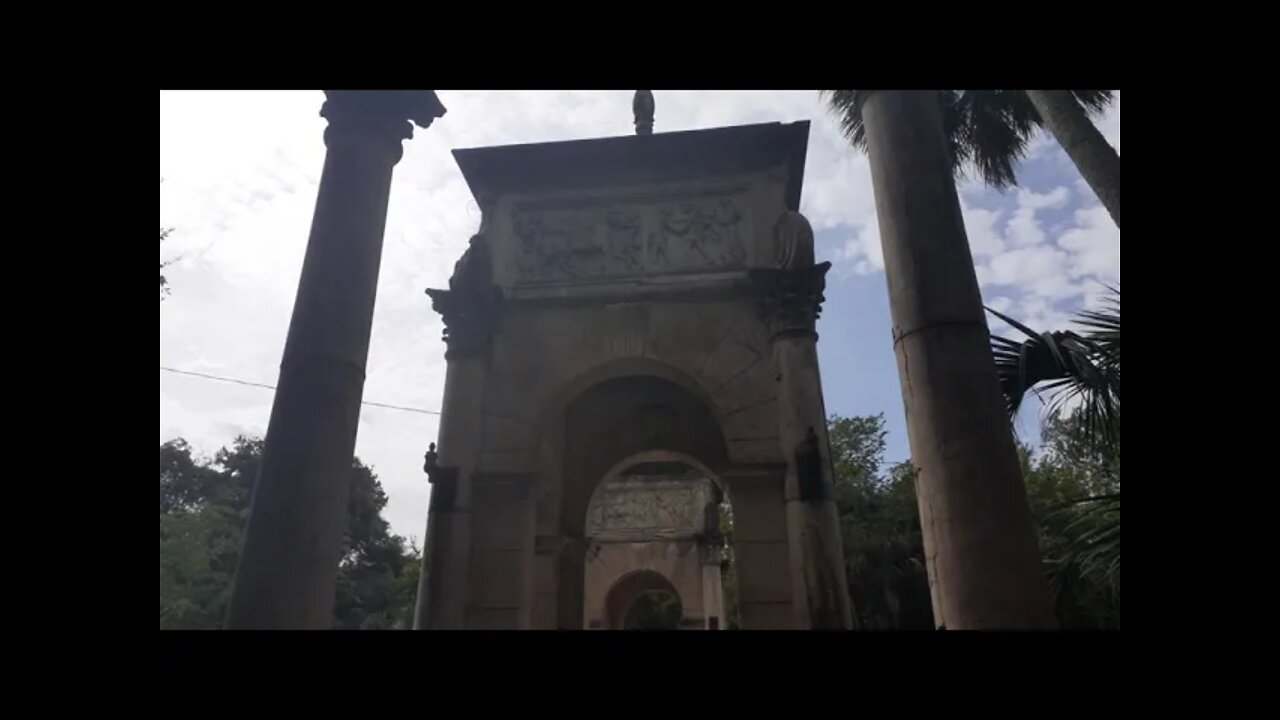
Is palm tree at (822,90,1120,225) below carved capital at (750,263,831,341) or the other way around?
the other way around

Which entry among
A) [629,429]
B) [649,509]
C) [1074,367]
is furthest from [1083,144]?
[649,509]

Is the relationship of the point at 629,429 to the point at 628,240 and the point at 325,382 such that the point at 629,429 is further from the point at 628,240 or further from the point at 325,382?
the point at 325,382

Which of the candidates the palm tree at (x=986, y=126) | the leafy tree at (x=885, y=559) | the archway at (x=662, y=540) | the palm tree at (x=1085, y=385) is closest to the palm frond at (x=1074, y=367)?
the palm tree at (x=1085, y=385)

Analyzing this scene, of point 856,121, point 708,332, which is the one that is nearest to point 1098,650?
point 708,332

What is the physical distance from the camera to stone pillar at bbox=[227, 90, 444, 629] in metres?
4.80

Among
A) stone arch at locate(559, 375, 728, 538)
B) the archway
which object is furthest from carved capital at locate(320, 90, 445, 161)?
the archway

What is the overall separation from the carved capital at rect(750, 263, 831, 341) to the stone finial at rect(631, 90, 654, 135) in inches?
139

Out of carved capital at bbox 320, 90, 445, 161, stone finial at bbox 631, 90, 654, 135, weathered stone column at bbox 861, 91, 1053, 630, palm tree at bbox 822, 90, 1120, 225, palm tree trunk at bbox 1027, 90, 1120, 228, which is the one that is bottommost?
weathered stone column at bbox 861, 91, 1053, 630

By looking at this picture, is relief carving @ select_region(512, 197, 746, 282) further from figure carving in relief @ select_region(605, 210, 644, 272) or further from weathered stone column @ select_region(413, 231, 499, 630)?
weathered stone column @ select_region(413, 231, 499, 630)

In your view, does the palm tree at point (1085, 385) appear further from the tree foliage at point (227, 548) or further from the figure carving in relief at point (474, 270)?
the tree foliage at point (227, 548)

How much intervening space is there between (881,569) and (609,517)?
32.8 feet

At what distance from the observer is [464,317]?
386 inches

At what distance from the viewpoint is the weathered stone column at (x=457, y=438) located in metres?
8.71

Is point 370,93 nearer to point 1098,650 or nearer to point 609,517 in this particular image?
point 1098,650
